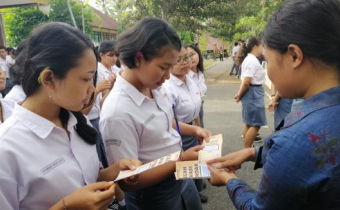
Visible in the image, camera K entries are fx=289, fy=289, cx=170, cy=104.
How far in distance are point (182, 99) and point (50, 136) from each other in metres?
1.92

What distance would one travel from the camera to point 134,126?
1542 mm

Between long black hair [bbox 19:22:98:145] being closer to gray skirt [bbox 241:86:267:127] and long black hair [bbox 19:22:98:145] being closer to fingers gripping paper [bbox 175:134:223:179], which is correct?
fingers gripping paper [bbox 175:134:223:179]

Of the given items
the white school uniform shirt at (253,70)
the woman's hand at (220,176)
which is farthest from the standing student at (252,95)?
the woman's hand at (220,176)

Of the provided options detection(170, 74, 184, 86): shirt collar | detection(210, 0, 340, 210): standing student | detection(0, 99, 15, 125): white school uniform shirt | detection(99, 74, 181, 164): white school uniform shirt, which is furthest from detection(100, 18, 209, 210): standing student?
detection(170, 74, 184, 86): shirt collar

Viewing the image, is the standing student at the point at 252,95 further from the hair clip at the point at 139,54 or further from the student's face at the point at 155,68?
the hair clip at the point at 139,54

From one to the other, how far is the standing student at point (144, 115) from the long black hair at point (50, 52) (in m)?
0.37

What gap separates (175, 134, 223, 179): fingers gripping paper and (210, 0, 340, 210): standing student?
35cm

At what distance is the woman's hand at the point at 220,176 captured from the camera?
1.33m

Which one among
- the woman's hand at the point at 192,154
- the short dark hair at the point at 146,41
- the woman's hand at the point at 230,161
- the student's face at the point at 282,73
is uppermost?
the short dark hair at the point at 146,41

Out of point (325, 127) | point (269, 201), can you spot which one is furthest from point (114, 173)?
point (325, 127)

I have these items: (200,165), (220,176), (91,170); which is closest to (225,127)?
(200,165)

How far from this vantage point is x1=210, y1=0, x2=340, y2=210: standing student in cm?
87

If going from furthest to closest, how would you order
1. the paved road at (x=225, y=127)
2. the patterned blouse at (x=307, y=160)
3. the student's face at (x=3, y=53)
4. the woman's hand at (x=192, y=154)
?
the student's face at (x=3, y=53) → the paved road at (x=225, y=127) → the woman's hand at (x=192, y=154) → the patterned blouse at (x=307, y=160)

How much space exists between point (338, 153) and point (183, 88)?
7.62ft
